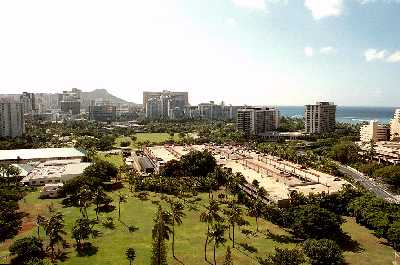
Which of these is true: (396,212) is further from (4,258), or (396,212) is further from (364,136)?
(364,136)

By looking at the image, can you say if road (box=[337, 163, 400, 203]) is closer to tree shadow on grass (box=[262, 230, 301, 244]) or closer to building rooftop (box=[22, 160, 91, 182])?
tree shadow on grass (box=[262, 230, 301, 244])

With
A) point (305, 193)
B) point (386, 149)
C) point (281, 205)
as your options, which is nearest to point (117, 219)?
point (281, 205)

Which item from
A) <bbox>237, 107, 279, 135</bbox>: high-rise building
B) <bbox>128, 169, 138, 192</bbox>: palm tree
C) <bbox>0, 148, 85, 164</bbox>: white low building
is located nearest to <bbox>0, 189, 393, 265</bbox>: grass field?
<bbox>128, 169, 138, 192</bbox>: palm tree

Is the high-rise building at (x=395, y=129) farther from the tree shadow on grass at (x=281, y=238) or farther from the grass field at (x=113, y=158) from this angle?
the tree shadow on grass at (x=281, y=238)

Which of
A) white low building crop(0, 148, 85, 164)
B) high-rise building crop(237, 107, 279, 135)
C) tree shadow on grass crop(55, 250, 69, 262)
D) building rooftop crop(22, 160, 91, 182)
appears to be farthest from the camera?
high-rise building crop(237, 107, 279, 135)

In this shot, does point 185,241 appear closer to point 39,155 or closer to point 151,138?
point 39,155

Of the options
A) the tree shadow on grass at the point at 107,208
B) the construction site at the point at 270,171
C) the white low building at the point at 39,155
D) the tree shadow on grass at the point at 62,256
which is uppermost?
the white low building at the point at 39,155

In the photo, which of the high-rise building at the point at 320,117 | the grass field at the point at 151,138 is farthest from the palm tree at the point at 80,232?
the high-rise building at the point at 320,117
